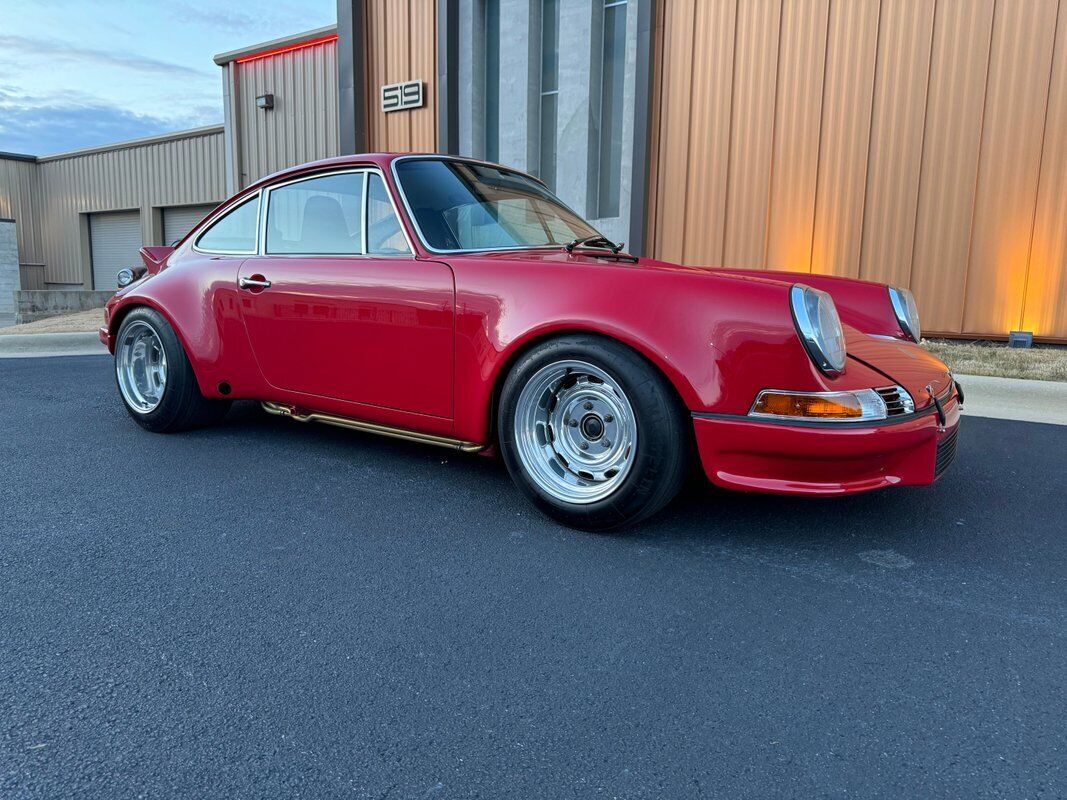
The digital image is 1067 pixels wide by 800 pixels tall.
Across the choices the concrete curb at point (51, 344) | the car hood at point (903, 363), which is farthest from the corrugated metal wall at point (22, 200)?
the car hood at point (903, 363)

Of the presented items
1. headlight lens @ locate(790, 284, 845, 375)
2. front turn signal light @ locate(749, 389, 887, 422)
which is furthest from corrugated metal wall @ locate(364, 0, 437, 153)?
front turn signal light @ locate(749, 389, 887, 422)

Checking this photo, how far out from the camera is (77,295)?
52.5 feet

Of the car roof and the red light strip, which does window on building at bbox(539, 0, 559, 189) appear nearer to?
the red light strip

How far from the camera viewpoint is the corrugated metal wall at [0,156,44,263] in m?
24.5

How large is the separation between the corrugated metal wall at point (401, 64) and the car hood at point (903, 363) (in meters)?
8.93

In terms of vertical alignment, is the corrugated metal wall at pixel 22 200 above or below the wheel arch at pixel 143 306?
above

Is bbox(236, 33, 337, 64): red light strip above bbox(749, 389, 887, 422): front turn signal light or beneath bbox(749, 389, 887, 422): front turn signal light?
above

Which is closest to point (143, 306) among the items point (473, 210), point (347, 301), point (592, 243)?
point (347, 301)

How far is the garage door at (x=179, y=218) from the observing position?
795 inches

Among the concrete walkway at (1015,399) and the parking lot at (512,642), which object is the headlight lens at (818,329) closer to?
the parking lot at (512,642)

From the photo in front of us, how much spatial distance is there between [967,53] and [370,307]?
23.8ft

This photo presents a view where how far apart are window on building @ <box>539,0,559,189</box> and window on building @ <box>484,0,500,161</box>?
688mm

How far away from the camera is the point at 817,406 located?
2.29 m

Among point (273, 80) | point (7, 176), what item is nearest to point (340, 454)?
point (273, 80)
